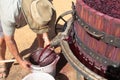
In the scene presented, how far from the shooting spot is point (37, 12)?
4020 millimetres

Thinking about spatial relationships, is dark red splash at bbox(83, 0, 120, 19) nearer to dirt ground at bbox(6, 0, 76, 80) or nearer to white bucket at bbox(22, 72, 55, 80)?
white bucket at bbox(22, 72, 55, 80)

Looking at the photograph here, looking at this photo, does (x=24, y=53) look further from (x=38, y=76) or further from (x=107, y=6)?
(x=107, y=6)

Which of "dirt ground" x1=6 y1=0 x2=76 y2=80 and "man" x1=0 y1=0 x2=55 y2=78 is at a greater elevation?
"man" x1=0 y1=0 x2=55 y2=78

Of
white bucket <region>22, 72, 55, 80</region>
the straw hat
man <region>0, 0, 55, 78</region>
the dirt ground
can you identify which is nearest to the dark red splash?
the straw hat

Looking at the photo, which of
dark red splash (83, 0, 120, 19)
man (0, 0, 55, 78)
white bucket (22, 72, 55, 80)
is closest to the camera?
dark red splash (83, 0, 120, 19)

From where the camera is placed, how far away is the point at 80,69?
11.7ft

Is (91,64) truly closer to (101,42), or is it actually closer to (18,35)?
(101,42)

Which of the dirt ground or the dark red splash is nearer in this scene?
the dark red splash

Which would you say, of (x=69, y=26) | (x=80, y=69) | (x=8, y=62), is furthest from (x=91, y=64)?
(x=8, y=62)

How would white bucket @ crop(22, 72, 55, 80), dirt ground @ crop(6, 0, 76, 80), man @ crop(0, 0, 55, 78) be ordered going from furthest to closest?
1. dirt ground @ crop(6, 0, 76, 80)
2. white bucket @ crop(22, 72, 55, 80)
3. man @ crop(0, 0, 55, 78)

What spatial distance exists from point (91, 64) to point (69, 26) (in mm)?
702

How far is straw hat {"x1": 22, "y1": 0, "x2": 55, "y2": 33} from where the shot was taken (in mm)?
3986

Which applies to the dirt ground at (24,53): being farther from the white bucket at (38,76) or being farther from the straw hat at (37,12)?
the straw hat at (37,12)

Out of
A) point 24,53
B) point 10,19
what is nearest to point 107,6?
point 10,19
